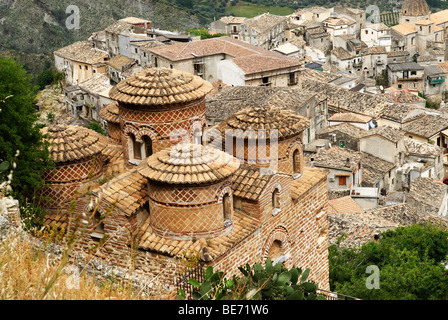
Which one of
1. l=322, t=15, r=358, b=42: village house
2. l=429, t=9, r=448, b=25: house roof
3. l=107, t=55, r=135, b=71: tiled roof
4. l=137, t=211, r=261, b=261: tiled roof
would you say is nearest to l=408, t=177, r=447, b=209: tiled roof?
l=107, t=55, r=135, b=71: tiled roof

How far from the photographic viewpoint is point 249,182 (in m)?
13.3

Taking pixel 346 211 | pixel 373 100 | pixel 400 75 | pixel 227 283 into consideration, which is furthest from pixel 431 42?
pixel 227 283

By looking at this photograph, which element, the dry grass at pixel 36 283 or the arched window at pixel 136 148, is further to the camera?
the arched window at pixel 136 148

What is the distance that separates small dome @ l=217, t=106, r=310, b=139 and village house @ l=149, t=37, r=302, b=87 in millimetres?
27552

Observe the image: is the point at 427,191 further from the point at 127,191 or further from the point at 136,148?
the point at 127,191

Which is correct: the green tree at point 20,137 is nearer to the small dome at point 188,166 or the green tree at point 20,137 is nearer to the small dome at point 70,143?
the small dome at point 70,143

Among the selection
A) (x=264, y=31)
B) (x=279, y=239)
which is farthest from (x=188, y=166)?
(x=264, y=31)

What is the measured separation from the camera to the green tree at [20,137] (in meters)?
12.9

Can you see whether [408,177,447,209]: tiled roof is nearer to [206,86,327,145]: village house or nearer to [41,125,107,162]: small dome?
[206,86,327,145]: village house

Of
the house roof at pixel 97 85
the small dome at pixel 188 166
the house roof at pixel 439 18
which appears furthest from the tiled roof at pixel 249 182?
the house roof at pixel 439 18

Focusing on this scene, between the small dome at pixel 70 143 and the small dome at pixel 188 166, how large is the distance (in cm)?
213

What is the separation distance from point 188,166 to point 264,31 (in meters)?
59.4

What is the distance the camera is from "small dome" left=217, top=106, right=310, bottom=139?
1446cm

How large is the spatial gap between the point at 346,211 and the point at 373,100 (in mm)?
22064
